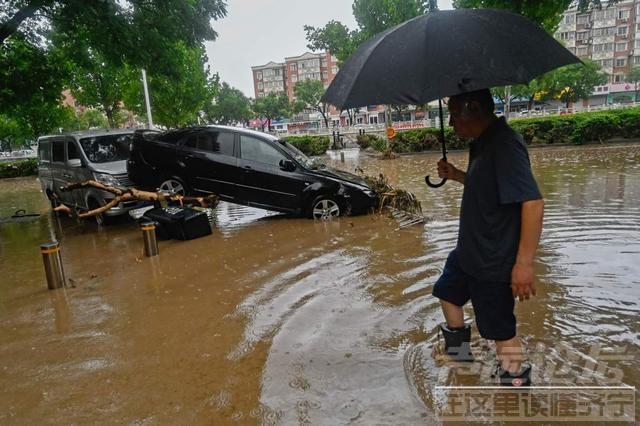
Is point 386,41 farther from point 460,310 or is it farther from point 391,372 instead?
point 391,372

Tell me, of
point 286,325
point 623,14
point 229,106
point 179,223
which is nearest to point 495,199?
point 286,325

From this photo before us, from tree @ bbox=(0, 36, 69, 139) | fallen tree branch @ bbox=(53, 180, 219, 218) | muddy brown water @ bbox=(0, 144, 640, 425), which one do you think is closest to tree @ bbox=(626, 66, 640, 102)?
muddy brown water @ bbox=(0, 144, 640, 425)

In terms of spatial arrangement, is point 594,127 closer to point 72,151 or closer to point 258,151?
point 258,151

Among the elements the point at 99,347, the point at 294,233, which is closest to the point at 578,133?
the point at 294,233

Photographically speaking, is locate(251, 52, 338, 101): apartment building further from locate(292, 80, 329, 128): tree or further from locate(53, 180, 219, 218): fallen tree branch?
locate(53, 180, 219, 218): fallen tree branch

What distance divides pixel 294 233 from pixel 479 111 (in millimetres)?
5126

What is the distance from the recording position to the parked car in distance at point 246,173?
317 inches

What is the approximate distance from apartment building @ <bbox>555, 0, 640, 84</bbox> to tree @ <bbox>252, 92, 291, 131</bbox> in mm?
40881

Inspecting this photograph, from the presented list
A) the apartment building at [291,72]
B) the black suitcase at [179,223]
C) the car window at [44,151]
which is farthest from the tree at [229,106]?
the black suitcase at [179,223]

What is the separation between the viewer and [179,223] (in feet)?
23.7

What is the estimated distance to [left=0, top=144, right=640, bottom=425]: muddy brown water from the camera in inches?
113

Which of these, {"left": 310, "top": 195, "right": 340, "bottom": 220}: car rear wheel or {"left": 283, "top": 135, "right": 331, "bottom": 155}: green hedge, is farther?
{"left": 283, "top": 135, "right": 331, "bottom": 155}: green hedge

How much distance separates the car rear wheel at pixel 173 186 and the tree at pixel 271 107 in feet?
198

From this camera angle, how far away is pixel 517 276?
7.47 ft
